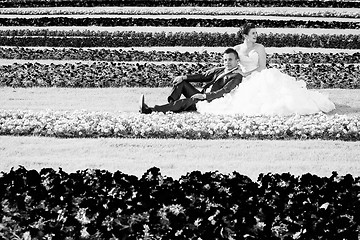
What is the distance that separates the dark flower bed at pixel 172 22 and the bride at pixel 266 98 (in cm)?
1051

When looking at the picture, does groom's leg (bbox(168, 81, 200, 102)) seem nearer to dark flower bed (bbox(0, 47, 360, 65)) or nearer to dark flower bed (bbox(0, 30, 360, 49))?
dark flower bed (bbox(0, 47, 360, 65))

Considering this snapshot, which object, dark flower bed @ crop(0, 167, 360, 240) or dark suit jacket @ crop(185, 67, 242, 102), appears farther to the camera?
dark suit jacket @ crop(185, 67, 242, 102)

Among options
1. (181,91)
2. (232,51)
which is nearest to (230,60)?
(232,51)

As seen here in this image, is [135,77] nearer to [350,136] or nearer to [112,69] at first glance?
[112,69]

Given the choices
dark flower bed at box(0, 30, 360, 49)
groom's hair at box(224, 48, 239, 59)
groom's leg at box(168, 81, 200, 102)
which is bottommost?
dark flower bed at box(0, 30, 360, 49)

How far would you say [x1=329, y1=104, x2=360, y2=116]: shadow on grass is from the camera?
967cm

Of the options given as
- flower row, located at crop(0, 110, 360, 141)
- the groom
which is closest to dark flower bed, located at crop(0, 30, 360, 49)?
the groom

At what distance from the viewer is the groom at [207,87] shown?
948 cm

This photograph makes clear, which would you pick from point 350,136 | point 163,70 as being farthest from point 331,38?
point 350,136

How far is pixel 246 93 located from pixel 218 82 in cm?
60

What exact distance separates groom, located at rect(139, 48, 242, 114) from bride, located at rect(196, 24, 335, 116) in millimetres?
101

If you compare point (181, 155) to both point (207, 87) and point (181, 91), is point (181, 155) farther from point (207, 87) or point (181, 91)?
point (207, 87)

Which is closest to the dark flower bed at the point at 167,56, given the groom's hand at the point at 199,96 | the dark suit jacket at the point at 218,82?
the dark suit jacket at the point at 218,82

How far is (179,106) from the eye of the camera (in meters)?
9.56
